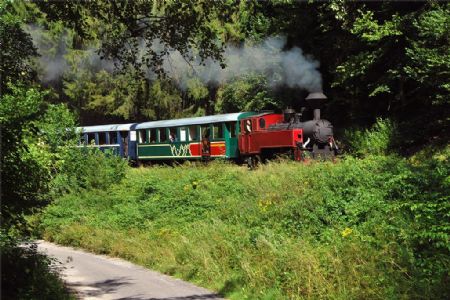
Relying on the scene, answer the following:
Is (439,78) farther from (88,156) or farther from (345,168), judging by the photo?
(88,156)

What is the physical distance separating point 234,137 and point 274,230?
46.7 feet

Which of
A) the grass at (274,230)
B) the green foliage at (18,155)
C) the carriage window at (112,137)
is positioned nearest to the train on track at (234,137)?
the carriage window at (112,137)

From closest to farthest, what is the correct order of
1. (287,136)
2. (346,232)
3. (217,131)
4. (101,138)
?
(346,232) → (287,136) → (217,131) → (101,138)

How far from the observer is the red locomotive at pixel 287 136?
2089 cm

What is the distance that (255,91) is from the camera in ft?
101

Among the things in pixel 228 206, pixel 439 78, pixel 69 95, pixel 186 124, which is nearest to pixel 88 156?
pixel 186 124

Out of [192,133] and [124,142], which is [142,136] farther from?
[192,133]

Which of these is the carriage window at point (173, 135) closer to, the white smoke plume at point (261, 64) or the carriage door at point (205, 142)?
the carriage door at point (205, 142)

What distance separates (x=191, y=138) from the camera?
88.4 feet

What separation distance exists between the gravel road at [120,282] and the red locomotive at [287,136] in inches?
382

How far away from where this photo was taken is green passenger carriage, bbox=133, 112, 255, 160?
81.3 ft

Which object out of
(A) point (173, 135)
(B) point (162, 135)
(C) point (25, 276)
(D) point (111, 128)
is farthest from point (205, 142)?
(C) point (25, 276)

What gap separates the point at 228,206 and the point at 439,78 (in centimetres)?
978

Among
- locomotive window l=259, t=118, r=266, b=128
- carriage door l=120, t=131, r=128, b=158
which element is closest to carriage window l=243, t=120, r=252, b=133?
locomotive window l=259, t=118, r=266, b=128
